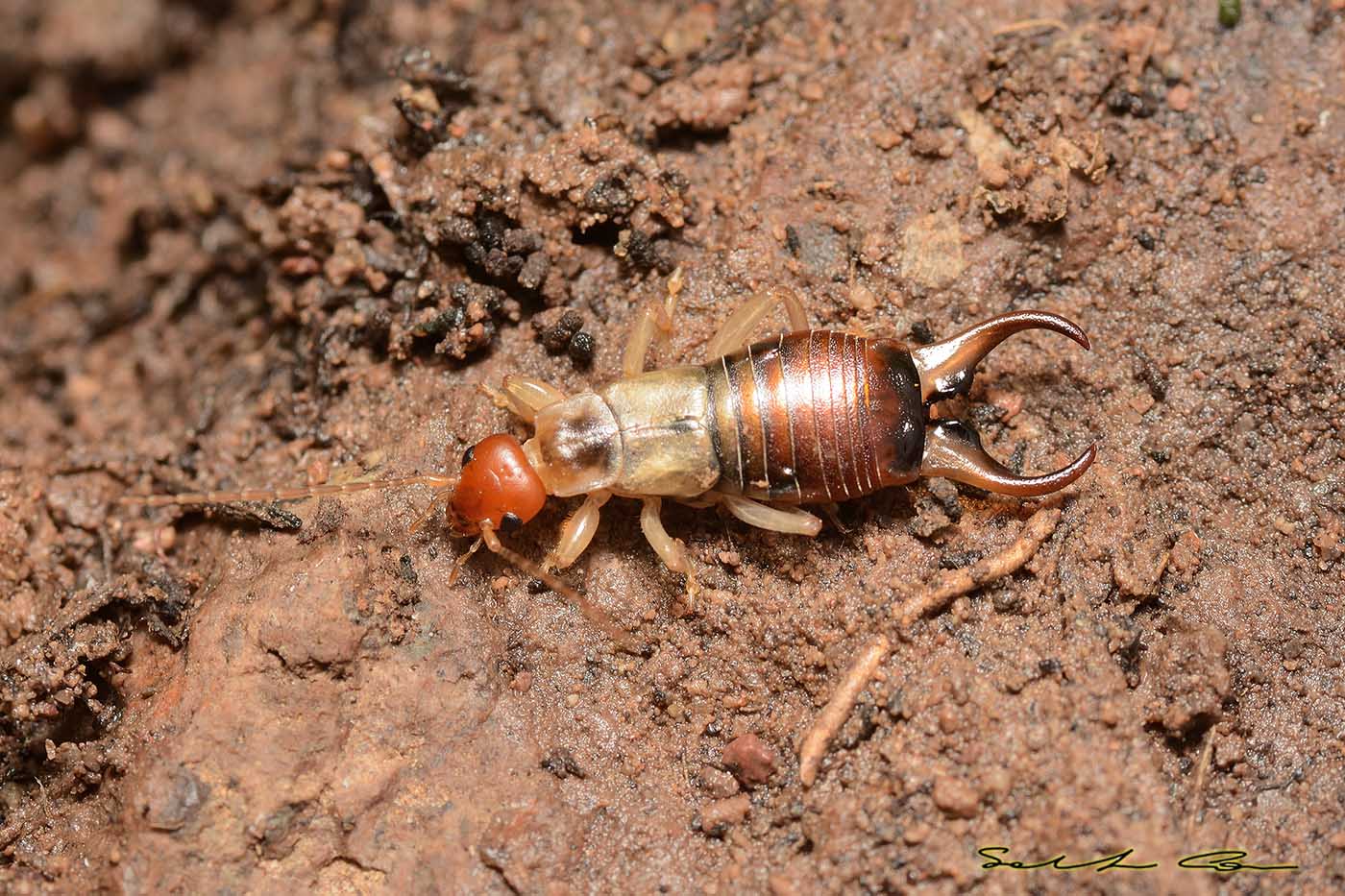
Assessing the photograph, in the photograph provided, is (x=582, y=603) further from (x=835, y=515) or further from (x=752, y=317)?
(x=752, y=317)

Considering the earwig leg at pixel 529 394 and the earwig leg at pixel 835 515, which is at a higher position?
the earwig leg at pixel 529 394

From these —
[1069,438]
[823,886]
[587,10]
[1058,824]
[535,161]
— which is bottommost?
[823,886]

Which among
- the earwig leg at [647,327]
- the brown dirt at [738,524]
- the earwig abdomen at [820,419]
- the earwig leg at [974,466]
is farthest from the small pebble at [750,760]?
the earwig leg at [647,327]

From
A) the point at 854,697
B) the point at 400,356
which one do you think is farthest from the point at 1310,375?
the point at 400,356

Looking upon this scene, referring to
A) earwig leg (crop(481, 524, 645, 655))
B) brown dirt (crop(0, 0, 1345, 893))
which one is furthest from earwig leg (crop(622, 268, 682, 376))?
earwig leg (crop(481, 524, 645, 655))

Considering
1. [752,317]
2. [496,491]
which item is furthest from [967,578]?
[496,491]

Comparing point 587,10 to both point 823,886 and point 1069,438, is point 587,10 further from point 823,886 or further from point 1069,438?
point 823,886
